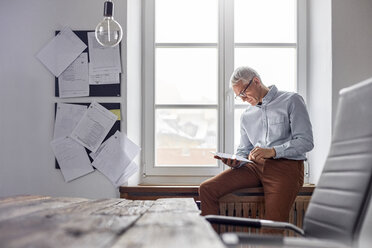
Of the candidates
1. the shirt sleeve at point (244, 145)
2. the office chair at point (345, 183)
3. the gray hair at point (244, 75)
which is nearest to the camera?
the office chair at point (345, 183)

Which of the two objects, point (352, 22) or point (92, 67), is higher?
point (352, 22)

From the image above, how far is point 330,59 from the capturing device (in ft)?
8.77

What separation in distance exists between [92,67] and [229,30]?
38.1 inches

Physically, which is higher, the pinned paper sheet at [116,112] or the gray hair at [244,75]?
the gray hair at [244,75]

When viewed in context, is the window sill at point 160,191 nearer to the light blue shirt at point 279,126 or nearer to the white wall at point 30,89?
the light blue shirt at point 279,126

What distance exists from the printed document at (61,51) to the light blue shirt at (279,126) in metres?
1.10

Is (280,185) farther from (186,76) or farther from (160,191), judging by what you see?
(186,76)

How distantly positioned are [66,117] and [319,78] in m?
1.58

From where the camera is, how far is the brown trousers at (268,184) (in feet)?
7.82

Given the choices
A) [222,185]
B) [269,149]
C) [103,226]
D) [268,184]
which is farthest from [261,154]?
[103,226]

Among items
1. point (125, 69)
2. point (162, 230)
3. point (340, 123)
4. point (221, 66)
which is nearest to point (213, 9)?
point (221, 66)

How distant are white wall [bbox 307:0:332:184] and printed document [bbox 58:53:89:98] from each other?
1.44 m

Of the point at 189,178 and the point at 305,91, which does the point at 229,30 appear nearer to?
the point at 305,91

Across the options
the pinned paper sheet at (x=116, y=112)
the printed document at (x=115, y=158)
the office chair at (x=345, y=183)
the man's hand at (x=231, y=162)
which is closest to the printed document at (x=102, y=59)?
the pinned paper sheet at (x=116, y=112)
